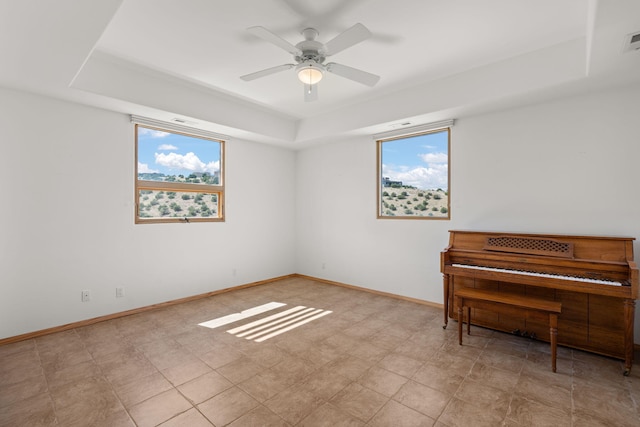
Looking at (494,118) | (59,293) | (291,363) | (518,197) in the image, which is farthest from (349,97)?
(59,293)

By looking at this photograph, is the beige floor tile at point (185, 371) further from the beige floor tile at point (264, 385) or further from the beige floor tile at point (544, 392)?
the beige floor tile at point (544, 392)

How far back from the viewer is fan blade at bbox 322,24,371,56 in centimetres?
210

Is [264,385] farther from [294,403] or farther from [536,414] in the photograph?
[536,414]

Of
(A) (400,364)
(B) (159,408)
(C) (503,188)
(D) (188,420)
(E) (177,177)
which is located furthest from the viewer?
(E) (177,177)

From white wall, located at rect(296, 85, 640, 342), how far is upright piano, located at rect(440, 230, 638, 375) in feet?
1.26

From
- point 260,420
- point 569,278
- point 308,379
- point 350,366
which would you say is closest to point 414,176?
point 569,278

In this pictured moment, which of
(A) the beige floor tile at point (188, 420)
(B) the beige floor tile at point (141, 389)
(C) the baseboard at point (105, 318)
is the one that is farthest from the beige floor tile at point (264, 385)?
(C) the baseboard at point (105, 318)

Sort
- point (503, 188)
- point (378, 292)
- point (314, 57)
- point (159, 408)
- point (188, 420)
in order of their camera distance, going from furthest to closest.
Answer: point (378, 292)
point (503, 188)
point (314, 57)
point (159, 408)
point (188, 420)

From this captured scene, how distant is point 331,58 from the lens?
2994mm

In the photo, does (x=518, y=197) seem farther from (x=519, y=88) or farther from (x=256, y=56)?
(x=256, y=56)

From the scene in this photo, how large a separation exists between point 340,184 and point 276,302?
2.17m

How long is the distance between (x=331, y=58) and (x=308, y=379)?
2.92 metres

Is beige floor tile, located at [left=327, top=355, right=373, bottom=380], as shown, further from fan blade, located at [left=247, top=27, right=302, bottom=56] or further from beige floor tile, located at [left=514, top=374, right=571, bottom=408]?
fan blade, located at [left=247, top=27, right=302, bottom=56]

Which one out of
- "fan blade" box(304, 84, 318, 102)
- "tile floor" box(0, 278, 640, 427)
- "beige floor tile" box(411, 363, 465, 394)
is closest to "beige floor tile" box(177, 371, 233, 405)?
"tile floor" box(0, 278, 640, 427)
